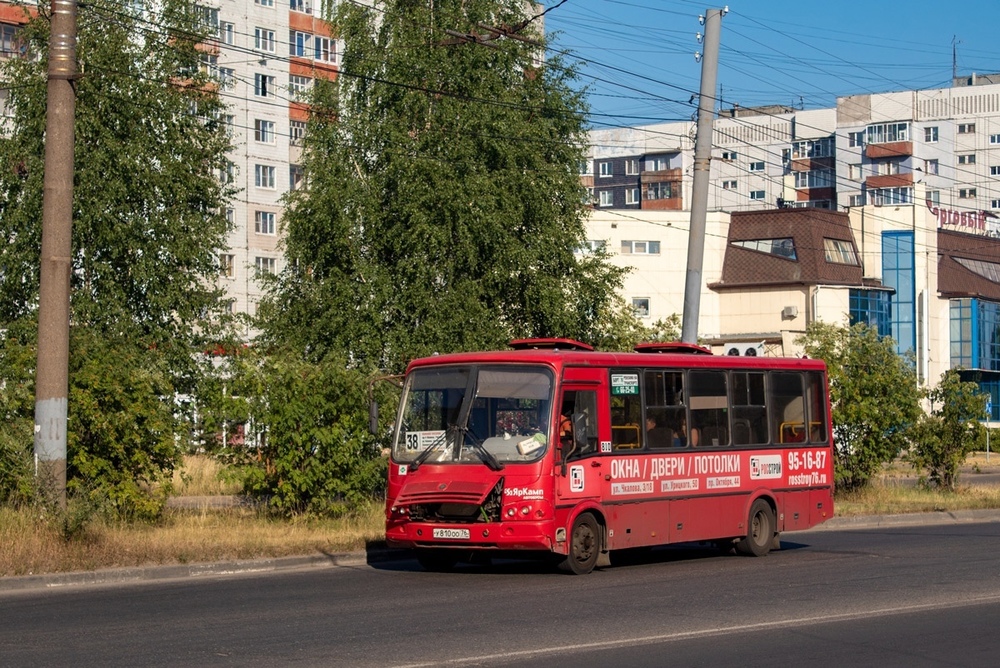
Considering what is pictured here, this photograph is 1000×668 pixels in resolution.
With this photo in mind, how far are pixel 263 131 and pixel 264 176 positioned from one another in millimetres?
2458

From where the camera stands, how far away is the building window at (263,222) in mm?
75375

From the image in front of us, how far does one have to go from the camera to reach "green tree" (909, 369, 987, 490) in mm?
29625

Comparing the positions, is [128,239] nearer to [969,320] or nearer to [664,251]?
[664,251]

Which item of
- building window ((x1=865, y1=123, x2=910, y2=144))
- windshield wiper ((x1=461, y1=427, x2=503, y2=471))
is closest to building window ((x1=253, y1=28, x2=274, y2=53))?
building window ((x1=865, y1=123, x2=910, y2=144))

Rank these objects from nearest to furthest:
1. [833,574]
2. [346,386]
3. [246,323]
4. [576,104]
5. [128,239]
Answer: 1. [833,574]
2. [346,386]
3. [128,239]
4. [246,323]
5. [576,104]

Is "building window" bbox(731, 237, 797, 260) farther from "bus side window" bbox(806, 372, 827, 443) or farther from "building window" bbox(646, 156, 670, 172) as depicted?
"bus side window" bbox(806, 372, 827, 443)

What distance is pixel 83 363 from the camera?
19281 millimetres

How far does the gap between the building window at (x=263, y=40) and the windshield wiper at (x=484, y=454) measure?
207 feet

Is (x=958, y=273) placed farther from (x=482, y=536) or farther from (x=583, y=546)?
(x=482, y=536)

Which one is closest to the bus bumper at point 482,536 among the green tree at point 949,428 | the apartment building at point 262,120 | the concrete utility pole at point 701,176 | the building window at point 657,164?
the concrete utility pole at point 701,176

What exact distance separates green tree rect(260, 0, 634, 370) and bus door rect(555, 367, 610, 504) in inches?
506

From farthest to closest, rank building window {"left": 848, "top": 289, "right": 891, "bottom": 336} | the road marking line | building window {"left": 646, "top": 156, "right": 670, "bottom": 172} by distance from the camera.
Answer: building window {"left": 646, "top": 156, "right": 670, "bottom": 172} < building window {"left": 848, "top": 289, "right": 891, "bottom": 336} < the road marking line

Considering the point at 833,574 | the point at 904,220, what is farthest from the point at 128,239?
the point at 904,220

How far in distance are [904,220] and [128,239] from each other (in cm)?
5971
